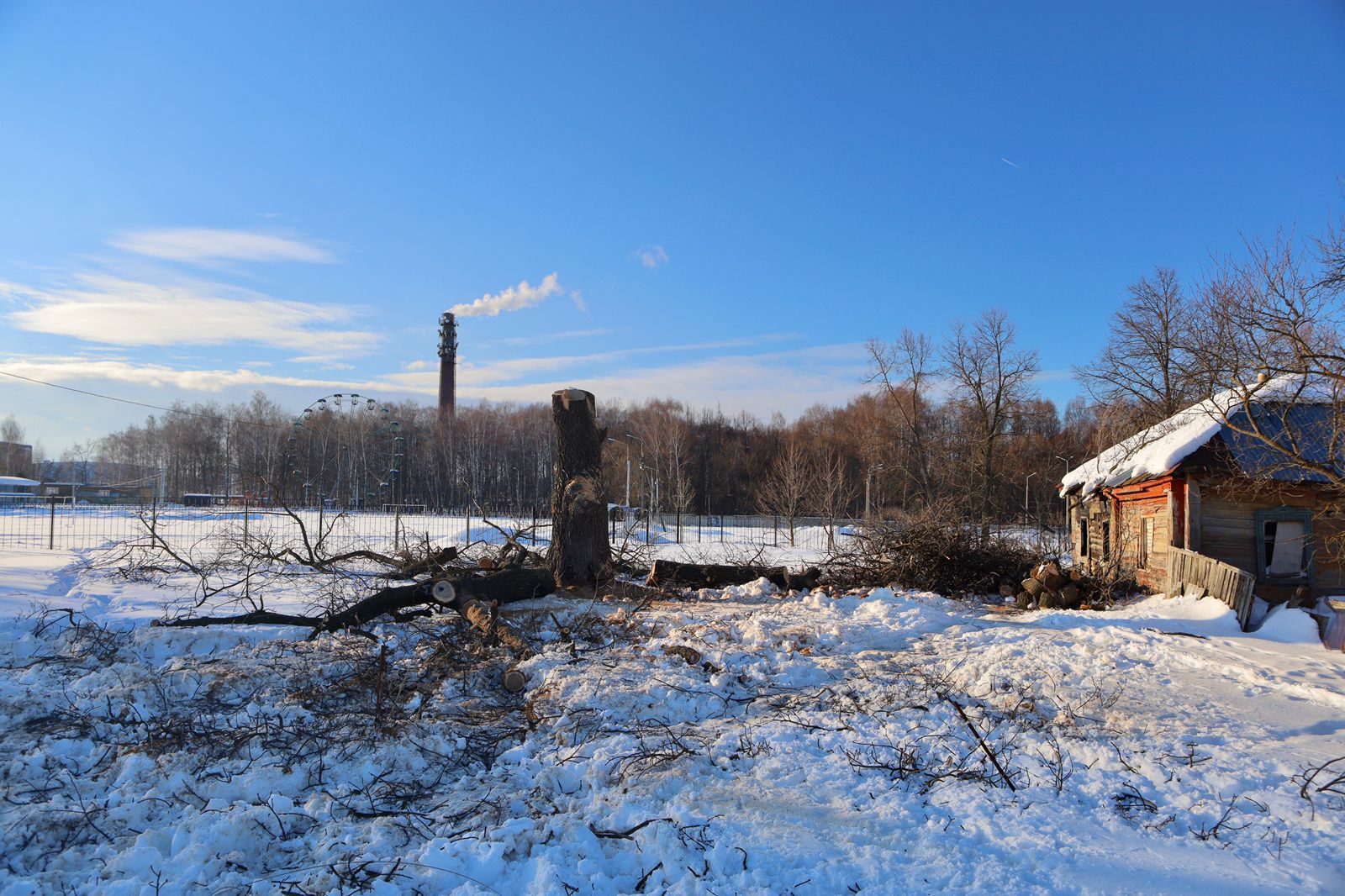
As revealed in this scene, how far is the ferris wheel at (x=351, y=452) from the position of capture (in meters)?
55.0

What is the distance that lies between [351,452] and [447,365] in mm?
10703

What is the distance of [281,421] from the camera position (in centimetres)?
7006

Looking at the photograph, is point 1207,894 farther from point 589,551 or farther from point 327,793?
point 589,551

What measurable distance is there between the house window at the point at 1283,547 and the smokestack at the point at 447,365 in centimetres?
5599

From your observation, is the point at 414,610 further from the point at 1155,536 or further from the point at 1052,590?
the point at 1155,536

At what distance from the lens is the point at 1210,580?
10.8 m

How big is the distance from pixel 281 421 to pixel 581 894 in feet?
250

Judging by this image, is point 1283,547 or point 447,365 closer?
point 1283,547

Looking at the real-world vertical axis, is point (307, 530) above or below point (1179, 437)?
below

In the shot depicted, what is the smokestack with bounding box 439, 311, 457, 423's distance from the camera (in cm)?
6166

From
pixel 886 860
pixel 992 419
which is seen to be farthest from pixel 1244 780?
pixel 992 419

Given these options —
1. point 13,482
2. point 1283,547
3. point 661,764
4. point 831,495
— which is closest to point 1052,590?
point 1283,547

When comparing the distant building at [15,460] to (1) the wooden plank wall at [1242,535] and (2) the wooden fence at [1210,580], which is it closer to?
(2) the wooden fence at [1210,580]

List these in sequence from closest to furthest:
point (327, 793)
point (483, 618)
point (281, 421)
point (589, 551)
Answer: point (327, 793) → point (483, 618) → point (589, 551) → point (281, 421)
